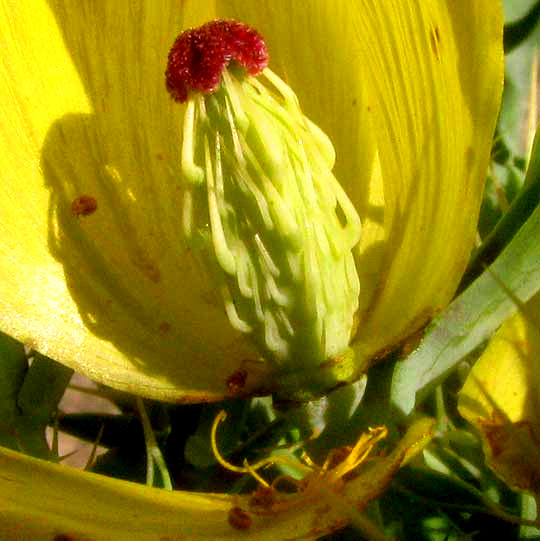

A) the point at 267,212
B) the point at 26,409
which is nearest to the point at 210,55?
the point at 267,212

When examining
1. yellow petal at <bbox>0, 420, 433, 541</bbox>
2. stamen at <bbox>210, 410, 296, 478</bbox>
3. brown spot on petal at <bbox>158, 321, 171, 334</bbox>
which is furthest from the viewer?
brown spot on petal at <bbox>158, 321, 171, 334</bbox>

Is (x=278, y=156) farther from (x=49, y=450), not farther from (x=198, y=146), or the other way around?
(x=49, y=450)

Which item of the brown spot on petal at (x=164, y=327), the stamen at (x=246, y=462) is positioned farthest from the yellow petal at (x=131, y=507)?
the brown spot on petal at (x=164, y=327)

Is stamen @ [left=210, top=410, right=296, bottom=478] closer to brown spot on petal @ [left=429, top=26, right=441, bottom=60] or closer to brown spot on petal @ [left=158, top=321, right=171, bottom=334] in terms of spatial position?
brown spot on petal @ [left=158, top=321, right=171, bottom=334]

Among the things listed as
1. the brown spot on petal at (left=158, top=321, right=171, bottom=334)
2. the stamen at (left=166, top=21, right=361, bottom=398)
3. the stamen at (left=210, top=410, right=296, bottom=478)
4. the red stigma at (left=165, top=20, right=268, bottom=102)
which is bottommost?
the brown spot on petal at (left=158, top=321, right=171, bottom=334)

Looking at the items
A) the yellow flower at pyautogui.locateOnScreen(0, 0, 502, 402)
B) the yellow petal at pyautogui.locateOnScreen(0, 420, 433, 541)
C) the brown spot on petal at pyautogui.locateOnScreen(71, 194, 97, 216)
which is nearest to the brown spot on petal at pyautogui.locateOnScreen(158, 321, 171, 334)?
the yellow flower at pyautogui.locateOnScreen(0, 0, 502, 402)
